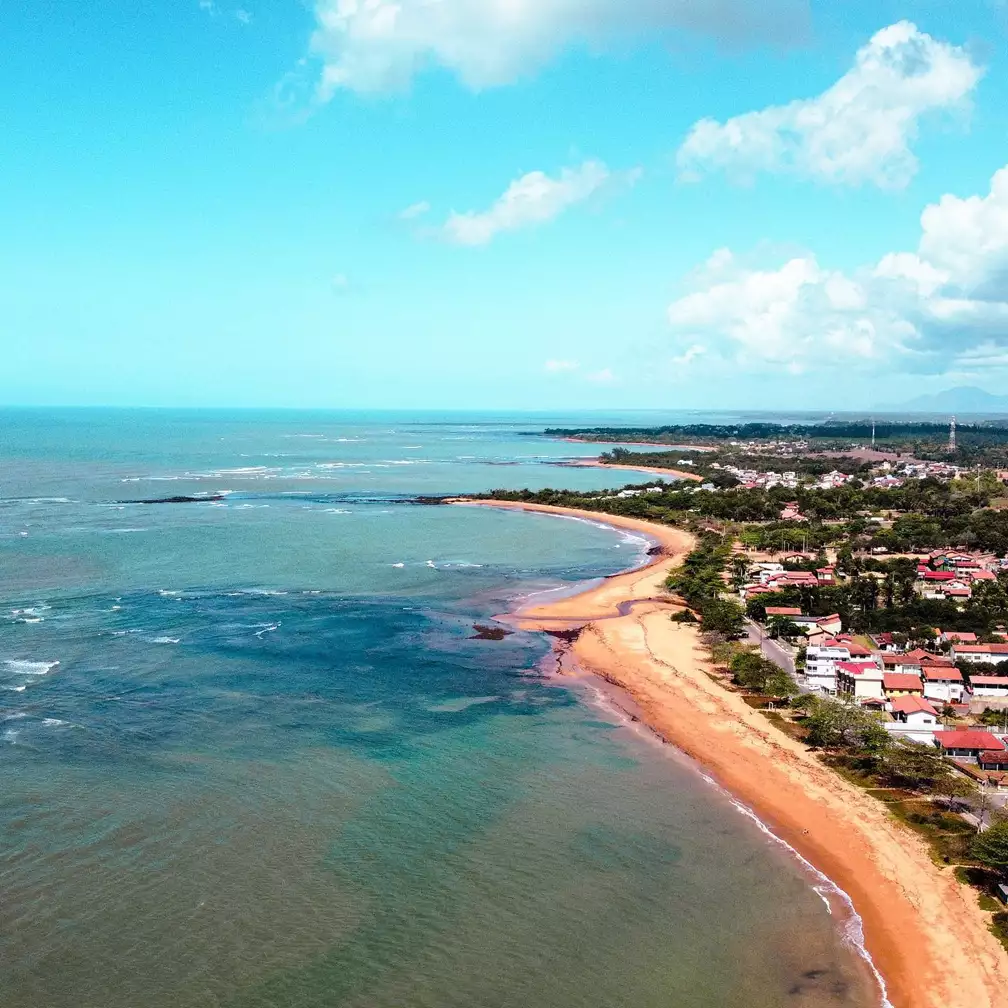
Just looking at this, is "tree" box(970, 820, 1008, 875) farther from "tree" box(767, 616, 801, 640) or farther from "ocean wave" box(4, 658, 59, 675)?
"ocean wave" box(4, 658, 59, 675)

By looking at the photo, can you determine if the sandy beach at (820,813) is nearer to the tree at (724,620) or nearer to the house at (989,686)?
the tree at (724,620)

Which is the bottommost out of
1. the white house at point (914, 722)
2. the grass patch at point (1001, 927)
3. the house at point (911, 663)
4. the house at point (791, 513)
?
the grass patch at point (1001, 927)

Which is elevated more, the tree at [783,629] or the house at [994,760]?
the tree at [783,629]

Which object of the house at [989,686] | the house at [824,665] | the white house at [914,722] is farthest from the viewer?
the house at [824,665]

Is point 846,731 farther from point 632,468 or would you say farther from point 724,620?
point 632,468

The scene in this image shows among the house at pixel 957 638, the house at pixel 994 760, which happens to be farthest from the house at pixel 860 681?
the house at pixel 957 638

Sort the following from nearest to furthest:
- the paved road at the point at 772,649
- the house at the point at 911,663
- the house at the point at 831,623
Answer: the house at the point at 911,663
the paved road at the point at 772,649
the house at the point at 831,623
